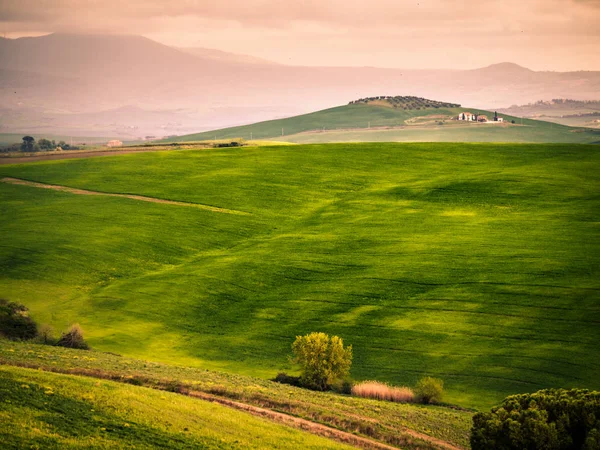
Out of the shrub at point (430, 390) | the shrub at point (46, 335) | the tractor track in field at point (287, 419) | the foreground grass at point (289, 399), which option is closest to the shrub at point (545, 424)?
the tractor track in field at point (287, 419)

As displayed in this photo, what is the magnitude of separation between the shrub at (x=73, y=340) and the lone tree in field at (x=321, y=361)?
14706mm

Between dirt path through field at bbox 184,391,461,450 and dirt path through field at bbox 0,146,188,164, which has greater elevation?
dirt path through field at bbox 0,146,188,164

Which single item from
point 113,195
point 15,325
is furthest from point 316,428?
point 113,195

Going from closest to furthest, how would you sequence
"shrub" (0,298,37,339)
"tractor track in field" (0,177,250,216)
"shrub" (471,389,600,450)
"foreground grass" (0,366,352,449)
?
"foreground grass" (0,366,352,449)
"shrub" (471,389,600,450)
"shrub" (0,298,37,339)
"tractor track in field" (0,177,250,216)

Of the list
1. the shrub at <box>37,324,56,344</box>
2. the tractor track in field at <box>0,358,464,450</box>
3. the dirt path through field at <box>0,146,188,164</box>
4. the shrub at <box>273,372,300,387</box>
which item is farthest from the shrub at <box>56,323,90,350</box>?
the dirt path through field at <box>0,146,188,164</box>

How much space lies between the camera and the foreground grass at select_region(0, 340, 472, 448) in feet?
112

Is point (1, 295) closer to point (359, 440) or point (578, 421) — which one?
point (359, 440)

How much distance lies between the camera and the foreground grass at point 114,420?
83.7 ft

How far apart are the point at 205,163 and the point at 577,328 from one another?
69.2 metres

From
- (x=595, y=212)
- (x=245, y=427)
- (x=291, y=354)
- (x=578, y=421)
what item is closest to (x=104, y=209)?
(x=291, y=354)

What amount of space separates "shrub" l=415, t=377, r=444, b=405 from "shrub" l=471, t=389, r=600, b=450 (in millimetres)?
11078

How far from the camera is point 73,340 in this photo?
48562 mm

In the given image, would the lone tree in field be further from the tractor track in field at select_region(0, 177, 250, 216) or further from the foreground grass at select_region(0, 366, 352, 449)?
the tractor track in field at select_region(0, 177, 250, 216)

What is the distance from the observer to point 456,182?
89.3 meters
